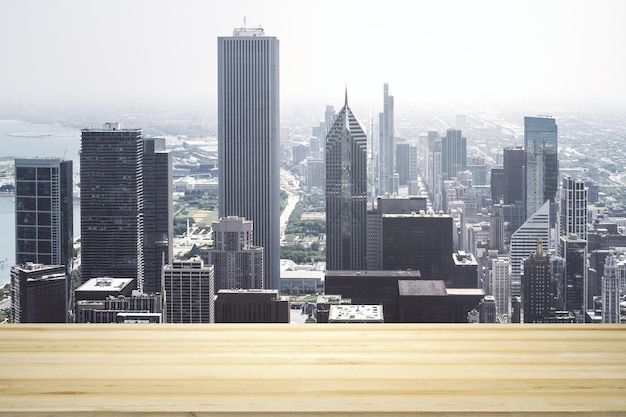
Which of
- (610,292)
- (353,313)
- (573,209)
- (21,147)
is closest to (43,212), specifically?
(21,147)

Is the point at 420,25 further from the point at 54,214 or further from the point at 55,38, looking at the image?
the point at 54,214

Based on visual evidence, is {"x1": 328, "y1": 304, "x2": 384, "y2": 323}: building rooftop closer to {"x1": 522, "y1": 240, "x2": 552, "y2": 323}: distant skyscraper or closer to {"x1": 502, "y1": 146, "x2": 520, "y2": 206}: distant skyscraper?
{"x1": 522, "y1": 240, "x2": 552, "y2": 323}: distant skyscraper

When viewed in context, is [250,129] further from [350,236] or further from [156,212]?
[156,212]

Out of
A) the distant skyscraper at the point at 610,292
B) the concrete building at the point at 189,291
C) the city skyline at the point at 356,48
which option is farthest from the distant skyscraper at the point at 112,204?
the distant skyscraper at the point at 610,292

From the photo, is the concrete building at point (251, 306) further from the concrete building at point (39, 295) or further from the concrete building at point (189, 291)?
the concrete building at point (39, 295)

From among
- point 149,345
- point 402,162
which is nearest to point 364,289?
point 402,162
